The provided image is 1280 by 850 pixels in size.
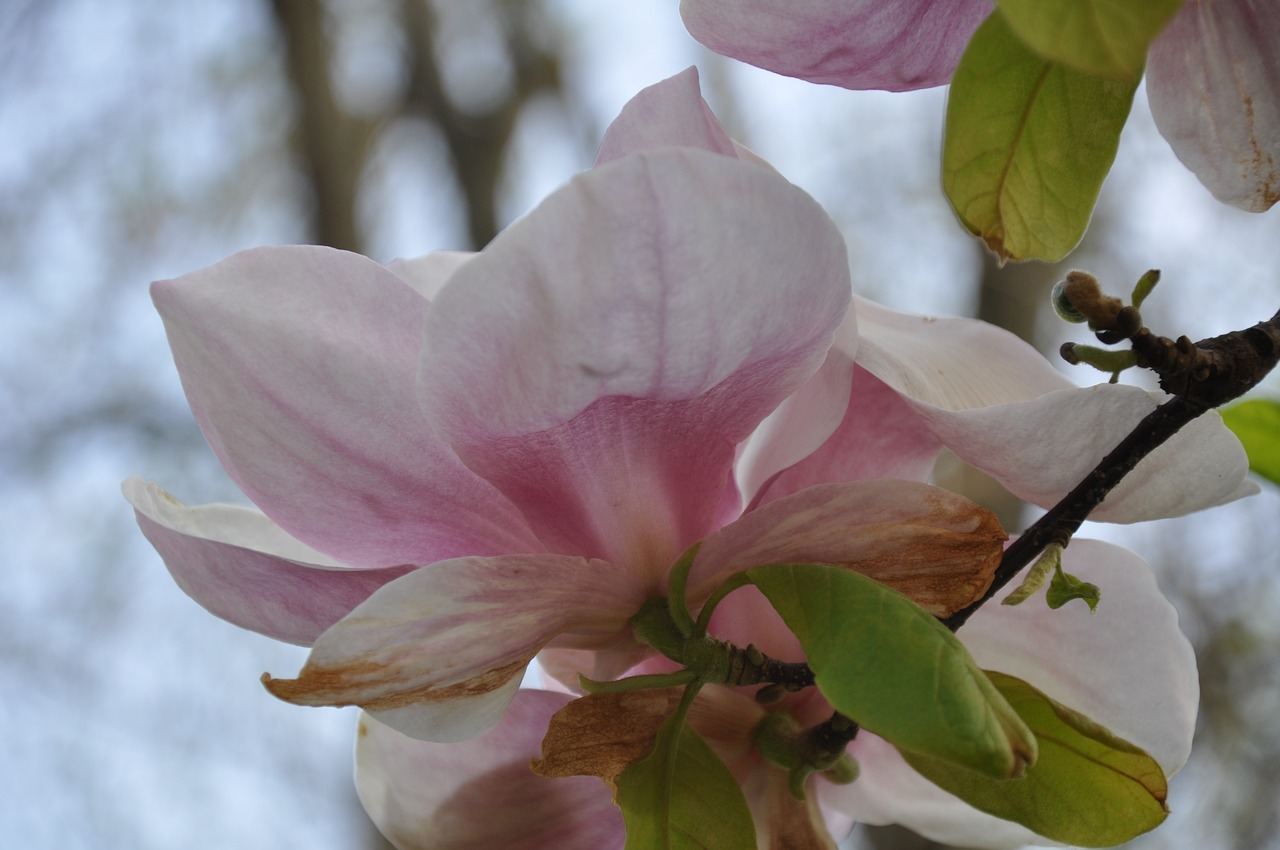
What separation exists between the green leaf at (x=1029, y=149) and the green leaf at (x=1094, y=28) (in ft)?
0.21

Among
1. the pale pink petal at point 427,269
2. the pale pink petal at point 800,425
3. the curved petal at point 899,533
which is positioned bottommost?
the curved petal at point 899,533

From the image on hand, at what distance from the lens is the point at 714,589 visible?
0.31 metres

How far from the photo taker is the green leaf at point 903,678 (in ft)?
0.73

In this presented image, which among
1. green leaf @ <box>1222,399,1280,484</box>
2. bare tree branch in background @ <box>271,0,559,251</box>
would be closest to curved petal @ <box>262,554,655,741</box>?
green leaf @ <box>1222,399,1280,484</box>

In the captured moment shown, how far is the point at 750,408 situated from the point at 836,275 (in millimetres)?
48

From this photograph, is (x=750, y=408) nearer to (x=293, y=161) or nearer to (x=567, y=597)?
(x=567, y=597)

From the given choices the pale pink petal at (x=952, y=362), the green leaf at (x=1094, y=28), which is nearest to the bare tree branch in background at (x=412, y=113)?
the pale pink petal at (x=952, y=362)

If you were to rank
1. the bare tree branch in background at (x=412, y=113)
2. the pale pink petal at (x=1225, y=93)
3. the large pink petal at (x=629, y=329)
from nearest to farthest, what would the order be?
the large pink petal at (x=629, y=329), the pale pink petal at (x=1225, y=93), the bare tree branch in background at (x=412, y=113)

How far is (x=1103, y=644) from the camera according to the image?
361 mm

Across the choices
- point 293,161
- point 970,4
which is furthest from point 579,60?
point 970,4

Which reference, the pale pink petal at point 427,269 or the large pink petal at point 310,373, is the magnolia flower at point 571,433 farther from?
the pale pink petal at point 427,269

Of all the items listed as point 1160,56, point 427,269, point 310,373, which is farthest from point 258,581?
point 1160,56

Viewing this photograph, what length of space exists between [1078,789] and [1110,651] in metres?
0.08

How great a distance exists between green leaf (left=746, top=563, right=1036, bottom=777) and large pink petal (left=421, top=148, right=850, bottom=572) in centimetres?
5
